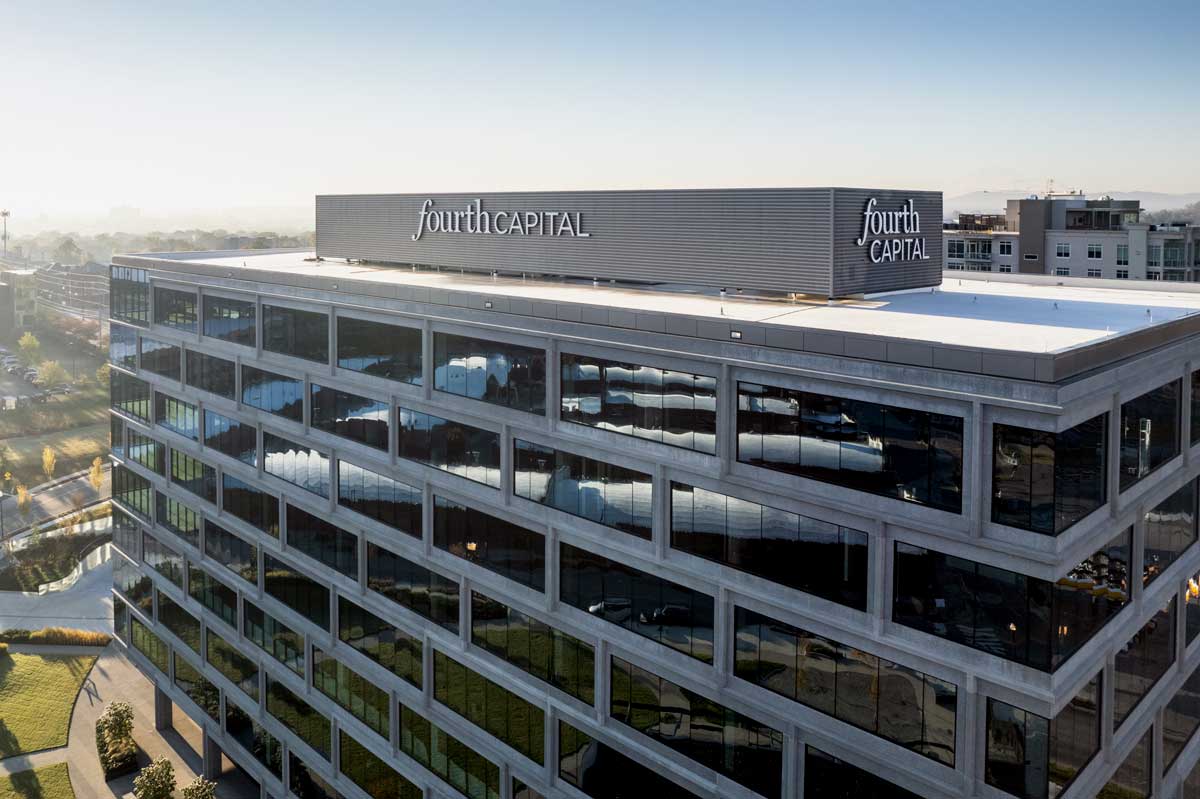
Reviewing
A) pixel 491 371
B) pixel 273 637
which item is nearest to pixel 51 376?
pixel 273 637

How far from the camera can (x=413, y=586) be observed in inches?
1810

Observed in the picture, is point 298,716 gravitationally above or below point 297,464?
below

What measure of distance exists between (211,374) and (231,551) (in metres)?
10.2

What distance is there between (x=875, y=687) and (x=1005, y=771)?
13.1ft

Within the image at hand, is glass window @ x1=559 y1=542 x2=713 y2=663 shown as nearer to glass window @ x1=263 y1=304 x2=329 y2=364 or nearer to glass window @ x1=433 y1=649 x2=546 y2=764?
glass window @ x1=433 y1=649 x2=546 y2=764

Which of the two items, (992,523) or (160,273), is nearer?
(992,523)

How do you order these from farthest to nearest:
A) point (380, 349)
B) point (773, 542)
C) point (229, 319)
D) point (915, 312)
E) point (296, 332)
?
point (229, 319) → point (296, 332) → point (380, 349) → point (915, 312) → point (773, 542)

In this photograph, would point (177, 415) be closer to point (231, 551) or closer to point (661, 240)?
point (231, 551)

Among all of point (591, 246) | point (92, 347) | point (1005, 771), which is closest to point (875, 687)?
point (1005, 771)

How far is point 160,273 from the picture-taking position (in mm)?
61688

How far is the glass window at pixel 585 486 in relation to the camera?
3572 centimetres

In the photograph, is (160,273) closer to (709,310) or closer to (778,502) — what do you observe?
(709,310)

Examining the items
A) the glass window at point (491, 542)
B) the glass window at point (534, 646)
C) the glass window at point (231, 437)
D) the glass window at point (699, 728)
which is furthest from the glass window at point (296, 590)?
the glass window at point (699, 728)

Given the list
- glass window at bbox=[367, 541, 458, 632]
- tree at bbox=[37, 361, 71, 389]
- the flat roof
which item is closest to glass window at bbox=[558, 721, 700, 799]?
glass window at bbox=[367, 541, 458, 632]
